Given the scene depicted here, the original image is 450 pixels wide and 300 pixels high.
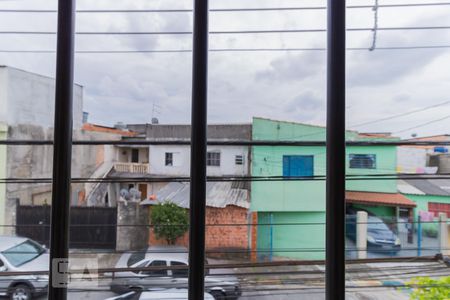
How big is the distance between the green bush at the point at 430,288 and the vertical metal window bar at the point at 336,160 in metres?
0.56

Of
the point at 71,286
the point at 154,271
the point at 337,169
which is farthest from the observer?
the point at 154,271

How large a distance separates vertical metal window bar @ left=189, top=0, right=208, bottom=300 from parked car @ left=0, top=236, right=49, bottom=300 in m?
0.69

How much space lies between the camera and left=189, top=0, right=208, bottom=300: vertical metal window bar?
0.95m

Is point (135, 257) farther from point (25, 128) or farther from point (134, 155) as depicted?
point (25, 128)

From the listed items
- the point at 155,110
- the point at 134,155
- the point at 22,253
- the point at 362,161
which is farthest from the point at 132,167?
the point at 362,161

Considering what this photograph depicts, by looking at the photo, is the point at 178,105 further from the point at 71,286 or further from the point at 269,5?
the point at 71,286

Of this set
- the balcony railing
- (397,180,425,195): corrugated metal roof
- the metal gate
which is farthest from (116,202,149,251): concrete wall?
(397,180,425,195): corrugated metal roof

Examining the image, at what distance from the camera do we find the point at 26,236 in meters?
1.24

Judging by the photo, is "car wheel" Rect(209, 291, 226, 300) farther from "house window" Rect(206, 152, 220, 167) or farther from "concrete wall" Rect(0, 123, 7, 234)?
"concrete wall" Rect(0, 123, 7, 234)

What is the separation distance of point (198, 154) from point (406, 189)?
3.56 feet

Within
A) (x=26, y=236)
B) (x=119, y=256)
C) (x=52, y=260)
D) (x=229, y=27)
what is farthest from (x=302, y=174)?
(x=26, y=236)

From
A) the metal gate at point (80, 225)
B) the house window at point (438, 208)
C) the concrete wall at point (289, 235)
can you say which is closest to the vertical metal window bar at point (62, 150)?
the metal gate at point (80, 225)

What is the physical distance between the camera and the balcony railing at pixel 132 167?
130 cm

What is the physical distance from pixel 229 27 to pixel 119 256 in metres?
1.22
